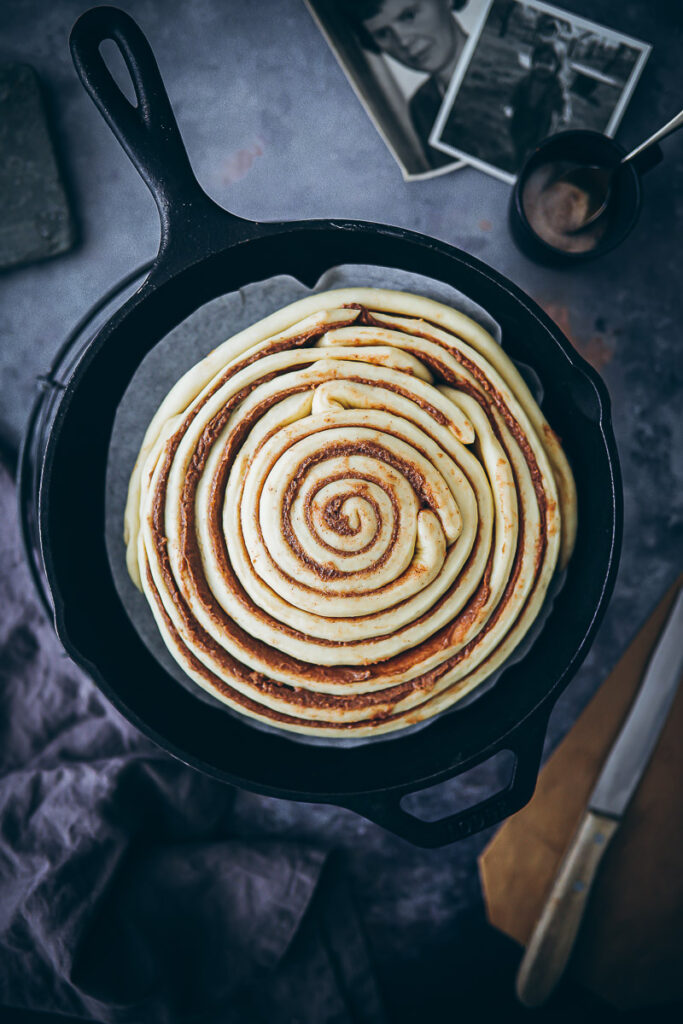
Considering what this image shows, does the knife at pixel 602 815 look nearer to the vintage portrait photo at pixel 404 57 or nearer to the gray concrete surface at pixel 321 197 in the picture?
the gray concrete surface at pixel 321 197

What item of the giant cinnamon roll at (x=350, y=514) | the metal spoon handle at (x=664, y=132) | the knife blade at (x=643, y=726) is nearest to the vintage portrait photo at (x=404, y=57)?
the metal spoon handle at (x=664, y=132)

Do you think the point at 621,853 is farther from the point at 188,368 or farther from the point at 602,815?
the point at 188,368

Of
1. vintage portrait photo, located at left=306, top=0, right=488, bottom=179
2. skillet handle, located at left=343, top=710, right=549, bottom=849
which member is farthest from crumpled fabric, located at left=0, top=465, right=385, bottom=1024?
vintage portrait photo, located at left=306, top=0, right=488, bottom=179

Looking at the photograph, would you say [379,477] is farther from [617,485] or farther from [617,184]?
[617,184]

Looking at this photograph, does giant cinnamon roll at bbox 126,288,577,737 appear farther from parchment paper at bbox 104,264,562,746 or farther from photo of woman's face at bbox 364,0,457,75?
photo of woman's face at bbox 364,0,457,75

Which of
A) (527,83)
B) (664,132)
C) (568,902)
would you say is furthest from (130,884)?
(527,83)

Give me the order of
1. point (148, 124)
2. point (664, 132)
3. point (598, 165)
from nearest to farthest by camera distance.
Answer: point (148, 124) → point (664, 132) → point (598, 165)
